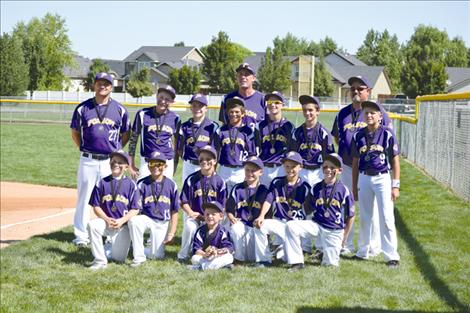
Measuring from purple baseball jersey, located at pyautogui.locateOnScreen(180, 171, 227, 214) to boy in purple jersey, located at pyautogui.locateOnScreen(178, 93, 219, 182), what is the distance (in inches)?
15.4

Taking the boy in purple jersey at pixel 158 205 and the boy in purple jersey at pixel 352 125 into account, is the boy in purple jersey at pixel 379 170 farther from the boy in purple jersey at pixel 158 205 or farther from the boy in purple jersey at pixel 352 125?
the boy in purple jersey at pixel 158 205

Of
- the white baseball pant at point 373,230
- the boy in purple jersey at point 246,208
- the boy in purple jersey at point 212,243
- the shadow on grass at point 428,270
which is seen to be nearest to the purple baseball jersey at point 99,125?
the boy in purple jersey at point 212,243

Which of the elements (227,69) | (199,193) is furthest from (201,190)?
(227,69)

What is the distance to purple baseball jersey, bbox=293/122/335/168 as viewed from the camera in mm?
Result: 7492

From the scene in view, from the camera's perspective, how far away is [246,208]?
24.0ft

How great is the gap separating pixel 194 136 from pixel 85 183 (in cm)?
146

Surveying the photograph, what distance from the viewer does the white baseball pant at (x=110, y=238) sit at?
7188 mm

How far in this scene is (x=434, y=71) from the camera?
4859cm

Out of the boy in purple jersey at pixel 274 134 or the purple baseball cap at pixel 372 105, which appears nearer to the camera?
the purple baseball cap at pixel 372 105

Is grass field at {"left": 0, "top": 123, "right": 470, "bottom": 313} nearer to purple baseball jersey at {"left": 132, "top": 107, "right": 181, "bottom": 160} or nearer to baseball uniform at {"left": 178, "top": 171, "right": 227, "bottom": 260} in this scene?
baseball uniform at {"left": 178, "top": 171, "right": 227, "bottom": 260}

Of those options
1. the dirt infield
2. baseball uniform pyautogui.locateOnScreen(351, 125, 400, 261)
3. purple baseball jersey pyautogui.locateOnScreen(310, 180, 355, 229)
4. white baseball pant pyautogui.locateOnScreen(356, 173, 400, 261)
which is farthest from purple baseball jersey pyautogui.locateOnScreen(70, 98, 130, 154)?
white baseball pant pyautogui.locateOnScreen(356, 173, 400, 261)

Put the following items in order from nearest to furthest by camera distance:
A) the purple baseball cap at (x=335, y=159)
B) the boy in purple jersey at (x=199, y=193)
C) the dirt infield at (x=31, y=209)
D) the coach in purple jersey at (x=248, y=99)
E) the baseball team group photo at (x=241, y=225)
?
the baseball team group photo at (x=241, y=225) → the purple baseball cap at (x=335, y=159) → the boy in purple jersey at (x=199, y=193) → the coach in purple jersey at (x=248, y=99) → the dirt infield at (x=31, y=209)

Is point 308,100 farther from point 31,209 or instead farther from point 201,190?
point 31,209

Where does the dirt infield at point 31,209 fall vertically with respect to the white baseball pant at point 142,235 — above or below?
below
